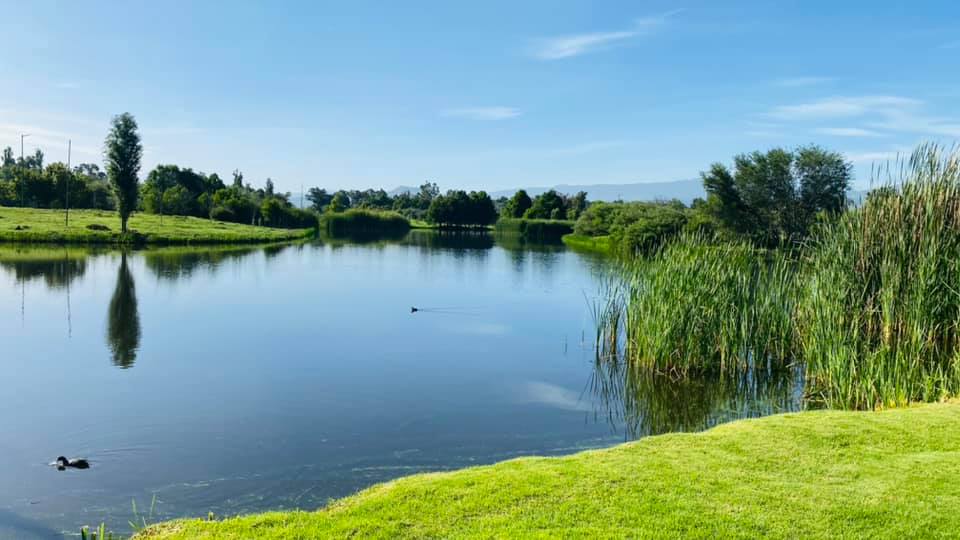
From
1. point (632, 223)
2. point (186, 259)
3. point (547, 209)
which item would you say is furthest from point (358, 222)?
point (186, 259)

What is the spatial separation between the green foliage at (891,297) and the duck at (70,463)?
11.4 metres

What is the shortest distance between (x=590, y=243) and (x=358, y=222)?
37357 millimetres

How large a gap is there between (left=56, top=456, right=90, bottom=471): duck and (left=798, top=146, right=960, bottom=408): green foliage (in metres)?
11.4

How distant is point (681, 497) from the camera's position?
19.4ft

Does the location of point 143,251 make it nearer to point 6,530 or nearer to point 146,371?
point 146,371

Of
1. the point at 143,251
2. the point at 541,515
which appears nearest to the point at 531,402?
the point at 541,515

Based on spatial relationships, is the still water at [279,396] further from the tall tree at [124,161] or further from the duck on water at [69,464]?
the tall tree at [124,161]

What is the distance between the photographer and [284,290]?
3125 centimetres

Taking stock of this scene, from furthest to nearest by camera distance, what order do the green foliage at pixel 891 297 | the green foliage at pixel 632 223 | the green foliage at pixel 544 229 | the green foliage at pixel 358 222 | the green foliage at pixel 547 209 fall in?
1. the green foliage at pixel 547 209
2. the green foliage at pixel 358 222
3. the green foliage at pixel 544 229
4. the green foliage at pixel 632 223
5. the green foliage at pixel 891 297

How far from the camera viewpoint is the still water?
Answer: 9.40 metres

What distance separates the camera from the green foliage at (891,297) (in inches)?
445

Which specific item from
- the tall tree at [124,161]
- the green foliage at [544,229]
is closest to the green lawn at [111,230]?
the tall tree at [124,161]

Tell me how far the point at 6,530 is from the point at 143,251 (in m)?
43.7

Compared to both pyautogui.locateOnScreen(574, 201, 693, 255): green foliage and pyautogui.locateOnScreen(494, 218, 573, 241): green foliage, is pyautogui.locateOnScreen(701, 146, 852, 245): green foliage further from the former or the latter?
pyautogui.locateOnScreen(494, 218, 573, 241): green foliage
